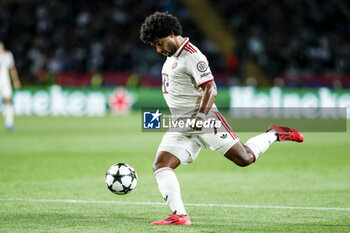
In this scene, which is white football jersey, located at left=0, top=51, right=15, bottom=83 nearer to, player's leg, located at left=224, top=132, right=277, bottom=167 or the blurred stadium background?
the blurred stadium background

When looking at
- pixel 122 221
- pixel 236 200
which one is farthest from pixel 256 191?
pixel 122 221

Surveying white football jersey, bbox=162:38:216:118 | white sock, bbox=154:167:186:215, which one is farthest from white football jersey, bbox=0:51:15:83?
white sock, bbox=154:167:186:215

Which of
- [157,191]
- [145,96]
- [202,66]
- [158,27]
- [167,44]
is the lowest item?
[145,96]

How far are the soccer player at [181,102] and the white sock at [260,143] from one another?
0.18 metres

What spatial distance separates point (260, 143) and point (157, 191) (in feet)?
6.87

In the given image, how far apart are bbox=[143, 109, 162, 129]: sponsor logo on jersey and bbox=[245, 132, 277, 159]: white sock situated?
100cm

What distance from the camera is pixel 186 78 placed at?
19.9 feet

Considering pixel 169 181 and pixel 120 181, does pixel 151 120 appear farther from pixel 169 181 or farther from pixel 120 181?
pixel 169 181

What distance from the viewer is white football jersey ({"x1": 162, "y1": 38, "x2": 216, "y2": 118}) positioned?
592 centimetres

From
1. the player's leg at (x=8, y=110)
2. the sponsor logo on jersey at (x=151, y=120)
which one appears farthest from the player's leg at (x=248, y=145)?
the player's leg at (x=8, y=110)

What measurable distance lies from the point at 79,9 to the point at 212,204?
73.4ft

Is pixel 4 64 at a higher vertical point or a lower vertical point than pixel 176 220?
higher

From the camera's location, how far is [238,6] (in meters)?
28.8

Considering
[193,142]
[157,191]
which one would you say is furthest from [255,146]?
[157,191]
